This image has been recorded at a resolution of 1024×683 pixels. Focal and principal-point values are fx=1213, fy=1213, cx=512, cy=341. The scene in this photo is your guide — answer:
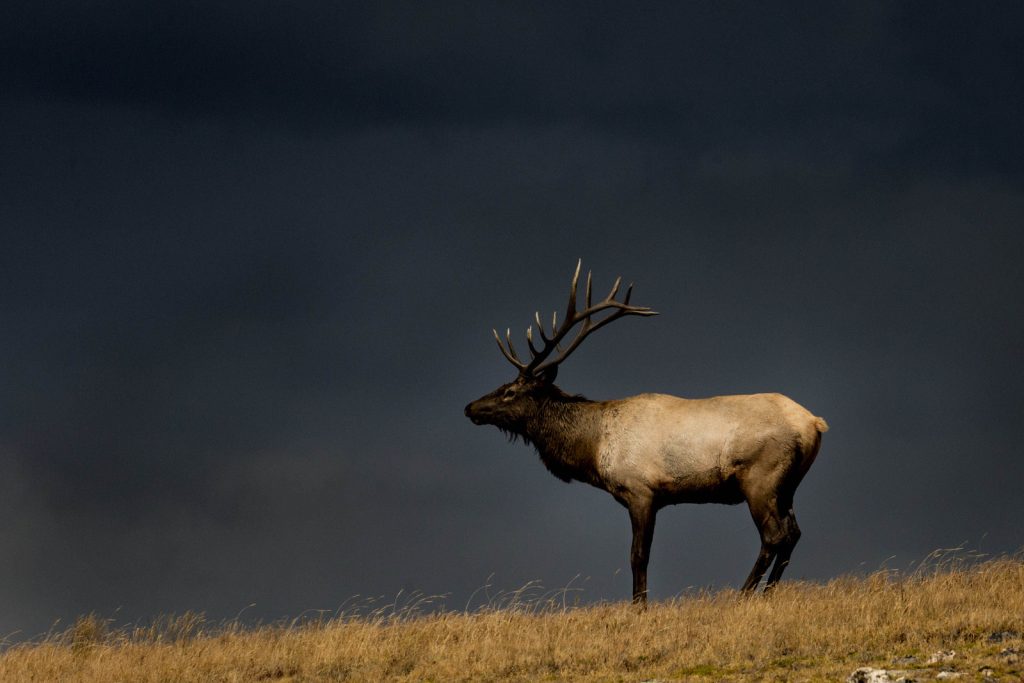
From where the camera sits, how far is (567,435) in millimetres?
15922

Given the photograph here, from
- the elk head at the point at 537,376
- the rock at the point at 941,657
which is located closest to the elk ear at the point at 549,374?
the elk head at the point at 537,376

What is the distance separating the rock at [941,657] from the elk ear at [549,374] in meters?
7.38

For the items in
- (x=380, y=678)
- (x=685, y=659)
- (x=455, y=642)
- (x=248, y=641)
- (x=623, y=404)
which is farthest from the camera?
(x=623, y=404)

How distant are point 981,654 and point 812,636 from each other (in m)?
1.65

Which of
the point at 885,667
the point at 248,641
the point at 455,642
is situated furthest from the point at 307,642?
the point at 885,667

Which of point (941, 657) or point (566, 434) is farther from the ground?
point (566, 434)

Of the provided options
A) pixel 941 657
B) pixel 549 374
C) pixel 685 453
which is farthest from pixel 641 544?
pixel 941 657

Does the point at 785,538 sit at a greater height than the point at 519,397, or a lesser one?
lesser

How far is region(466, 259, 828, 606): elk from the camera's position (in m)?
14.3

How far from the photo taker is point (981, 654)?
9.84m

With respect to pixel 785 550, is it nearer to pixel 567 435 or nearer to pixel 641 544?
pixel 641 544

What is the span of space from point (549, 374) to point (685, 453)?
2559mm

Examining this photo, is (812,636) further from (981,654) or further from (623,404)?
(623,404)

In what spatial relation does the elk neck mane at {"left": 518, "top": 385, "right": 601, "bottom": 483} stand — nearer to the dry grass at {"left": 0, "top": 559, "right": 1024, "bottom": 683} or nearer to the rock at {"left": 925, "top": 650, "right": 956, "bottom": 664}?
the dry grass at {"left": 0, "top": 559, "right": 1024, "bottom": 683}
